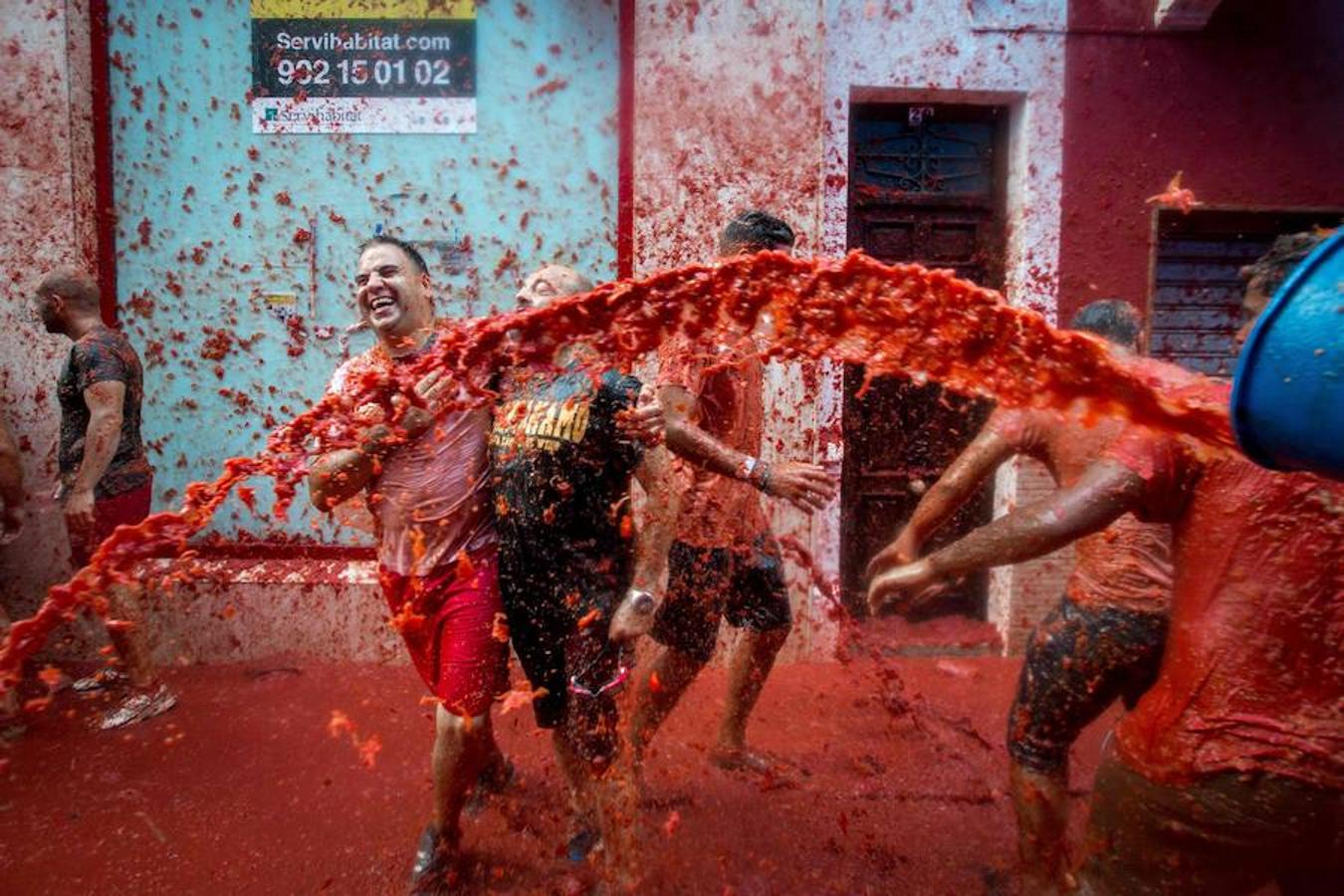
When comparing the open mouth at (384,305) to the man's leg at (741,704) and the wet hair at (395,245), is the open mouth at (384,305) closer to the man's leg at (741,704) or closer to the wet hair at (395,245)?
the wet hair at (395,245)

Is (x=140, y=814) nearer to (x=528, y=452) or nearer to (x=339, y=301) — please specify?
(x=528, y=452)

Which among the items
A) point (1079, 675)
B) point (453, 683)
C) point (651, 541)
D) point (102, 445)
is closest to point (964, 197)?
point (1079, 675)

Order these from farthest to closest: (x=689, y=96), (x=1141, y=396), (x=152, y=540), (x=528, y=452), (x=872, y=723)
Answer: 1. (x=689, y=96)
2. (x=872, y=723)
3. (x=528, y=452)
4. (x=152, y=540)
5. (x=1141, y=396)

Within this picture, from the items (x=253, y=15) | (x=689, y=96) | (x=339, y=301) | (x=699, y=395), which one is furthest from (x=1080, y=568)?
(x=253, y=15)

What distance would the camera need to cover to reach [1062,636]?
2.45 meters

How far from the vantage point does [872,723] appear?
3963 mm

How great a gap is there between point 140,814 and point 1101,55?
21.1 feet

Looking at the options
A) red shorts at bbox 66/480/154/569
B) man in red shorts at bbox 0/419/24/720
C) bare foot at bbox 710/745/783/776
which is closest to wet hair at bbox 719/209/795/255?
bare foot at bbox 710/745/783/776

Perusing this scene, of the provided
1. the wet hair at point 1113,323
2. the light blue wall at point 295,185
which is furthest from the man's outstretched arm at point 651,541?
the light blue wall at point 295,185

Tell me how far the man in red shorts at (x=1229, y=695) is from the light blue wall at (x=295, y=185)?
3.57m

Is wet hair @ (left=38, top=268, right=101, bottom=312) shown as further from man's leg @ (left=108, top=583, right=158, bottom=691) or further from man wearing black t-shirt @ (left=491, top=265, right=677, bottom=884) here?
man wearing black t-shirt @ (left=491, top=265, right=677, bottom=884)

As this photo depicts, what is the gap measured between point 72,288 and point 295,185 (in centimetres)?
134

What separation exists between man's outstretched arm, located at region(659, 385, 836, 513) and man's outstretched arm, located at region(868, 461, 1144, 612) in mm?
655

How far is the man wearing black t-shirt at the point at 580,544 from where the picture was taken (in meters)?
2.53
